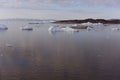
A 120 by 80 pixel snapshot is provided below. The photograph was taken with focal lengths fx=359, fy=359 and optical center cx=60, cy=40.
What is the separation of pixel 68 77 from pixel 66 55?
2944 mm

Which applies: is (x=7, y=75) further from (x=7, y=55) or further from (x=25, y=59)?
(x=7, y=55)

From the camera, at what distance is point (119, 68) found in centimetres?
760

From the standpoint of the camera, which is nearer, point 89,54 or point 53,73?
point 53,73

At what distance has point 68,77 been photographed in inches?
269

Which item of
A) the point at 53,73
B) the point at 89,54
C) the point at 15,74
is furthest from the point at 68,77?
the point at 89,54

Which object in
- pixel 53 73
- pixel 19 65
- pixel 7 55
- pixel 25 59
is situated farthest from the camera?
pixel 7 55

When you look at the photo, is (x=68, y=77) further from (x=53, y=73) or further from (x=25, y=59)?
(x=25, y=59)

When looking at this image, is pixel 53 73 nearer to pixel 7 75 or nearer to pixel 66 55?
pixel 7 75

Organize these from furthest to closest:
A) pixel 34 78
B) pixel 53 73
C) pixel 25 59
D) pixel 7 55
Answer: pixel 7 55
pixel 25 59
pixel 53 73
pixel 34 78

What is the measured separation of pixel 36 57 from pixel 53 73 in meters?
2.14

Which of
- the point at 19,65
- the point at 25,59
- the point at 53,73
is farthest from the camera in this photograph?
the point at 25,59

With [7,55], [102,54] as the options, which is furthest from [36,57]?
[102,54]

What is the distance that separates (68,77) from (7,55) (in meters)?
3.34

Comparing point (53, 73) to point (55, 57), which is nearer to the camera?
point (53, 73)
